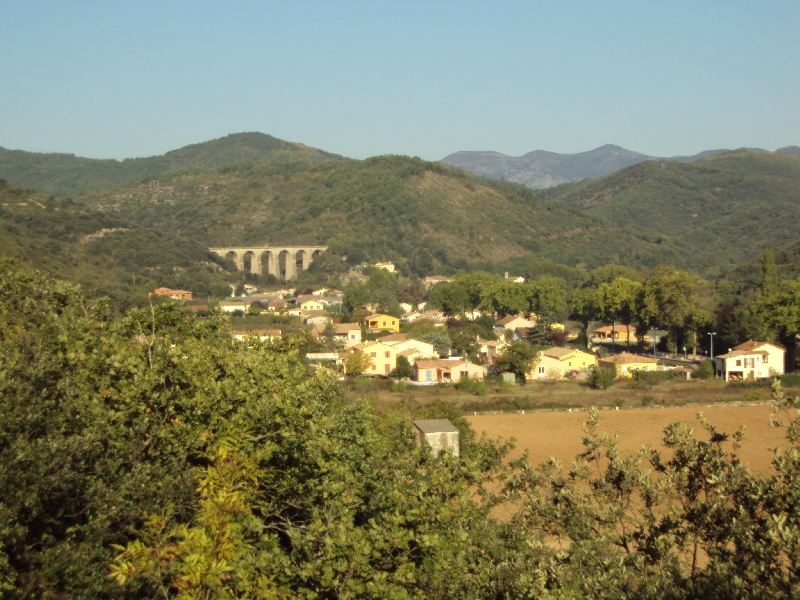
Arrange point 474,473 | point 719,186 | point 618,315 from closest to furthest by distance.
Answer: point 474,473 < point 618,315 < point 719,186

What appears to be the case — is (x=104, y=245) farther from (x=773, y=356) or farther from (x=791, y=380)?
(x=791, y=380)

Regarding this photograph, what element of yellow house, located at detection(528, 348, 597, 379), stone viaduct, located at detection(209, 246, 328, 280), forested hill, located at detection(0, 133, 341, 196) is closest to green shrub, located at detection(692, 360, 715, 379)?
yellow house, located at detection(528, 348, 597, 379)

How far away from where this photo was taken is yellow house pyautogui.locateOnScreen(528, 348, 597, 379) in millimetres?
32438

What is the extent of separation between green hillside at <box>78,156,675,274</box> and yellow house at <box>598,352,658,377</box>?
48261mm

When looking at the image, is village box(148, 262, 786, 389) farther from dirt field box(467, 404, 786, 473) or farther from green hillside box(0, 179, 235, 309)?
green hillside box(0, 179, 235, 309)

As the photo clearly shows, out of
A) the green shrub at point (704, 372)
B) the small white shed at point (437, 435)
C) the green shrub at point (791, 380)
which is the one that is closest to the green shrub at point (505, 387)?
the green shrub at point (704, 372)

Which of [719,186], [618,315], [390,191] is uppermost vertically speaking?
[719,186]

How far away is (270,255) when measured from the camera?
83.6m

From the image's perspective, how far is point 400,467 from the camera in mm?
7172

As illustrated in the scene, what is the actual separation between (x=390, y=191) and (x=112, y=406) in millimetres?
92753

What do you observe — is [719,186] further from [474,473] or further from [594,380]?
[474,473]

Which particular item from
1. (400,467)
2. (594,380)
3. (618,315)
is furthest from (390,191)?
(400,467)

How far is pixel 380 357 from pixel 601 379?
852cm

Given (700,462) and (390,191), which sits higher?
(390,191)
